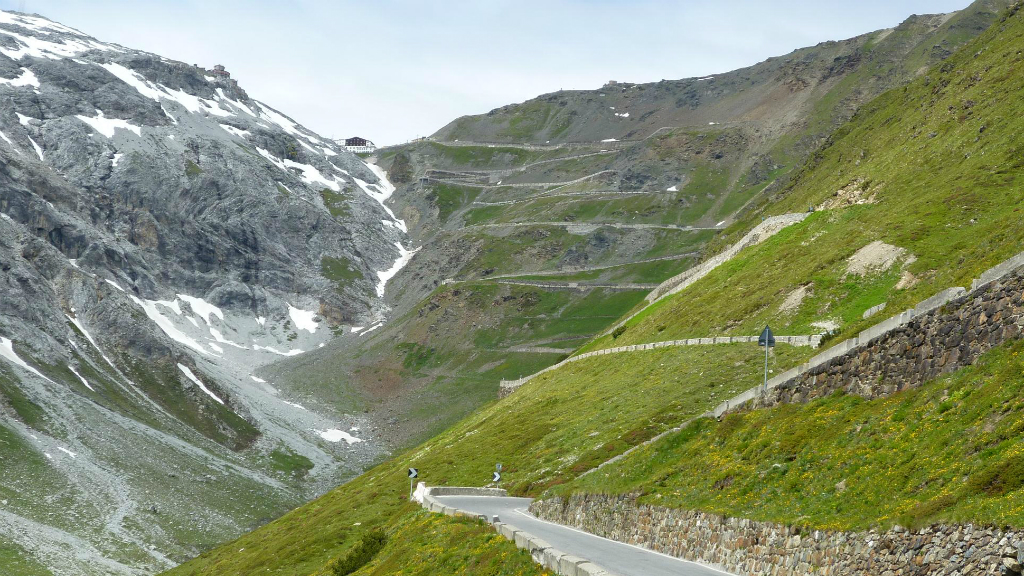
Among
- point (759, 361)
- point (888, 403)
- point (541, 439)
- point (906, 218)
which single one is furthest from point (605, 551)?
point (906, 218)

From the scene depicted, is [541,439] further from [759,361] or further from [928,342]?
[928,342]

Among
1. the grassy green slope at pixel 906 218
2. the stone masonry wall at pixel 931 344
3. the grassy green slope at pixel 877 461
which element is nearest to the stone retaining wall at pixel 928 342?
the stone masonry wall at pixel 931 344

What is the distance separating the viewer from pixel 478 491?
2291 inches

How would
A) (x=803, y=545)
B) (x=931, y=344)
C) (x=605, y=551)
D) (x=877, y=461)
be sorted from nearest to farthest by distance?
(x=803, y=545) → (x=877, y=461) → (x=931, y=344) → (x=605, y=551)

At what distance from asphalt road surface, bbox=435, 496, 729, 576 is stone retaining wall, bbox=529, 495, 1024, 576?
620 millimetres

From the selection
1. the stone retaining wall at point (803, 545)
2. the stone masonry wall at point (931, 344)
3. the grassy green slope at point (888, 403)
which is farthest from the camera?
the stone masonry wall at point (931, 344)

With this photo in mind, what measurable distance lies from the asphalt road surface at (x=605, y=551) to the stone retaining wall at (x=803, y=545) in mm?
620

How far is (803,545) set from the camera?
21.9 meters

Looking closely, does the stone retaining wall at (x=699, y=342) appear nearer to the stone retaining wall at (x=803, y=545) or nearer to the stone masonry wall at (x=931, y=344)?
the stone masonry wall at (x=931, y=344)

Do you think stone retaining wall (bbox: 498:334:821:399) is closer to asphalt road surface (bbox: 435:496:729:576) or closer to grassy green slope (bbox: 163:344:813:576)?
grassy green slope (bbox: 163:344:813:576)

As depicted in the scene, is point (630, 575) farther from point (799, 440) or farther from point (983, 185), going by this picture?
point (983, 185)

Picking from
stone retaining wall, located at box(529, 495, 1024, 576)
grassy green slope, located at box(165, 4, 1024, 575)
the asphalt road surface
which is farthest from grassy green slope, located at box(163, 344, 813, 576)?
stone retaining wall, located at box(529, 495, 1024, 576)

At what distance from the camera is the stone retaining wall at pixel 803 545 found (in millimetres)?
16453

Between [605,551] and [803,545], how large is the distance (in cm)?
896
